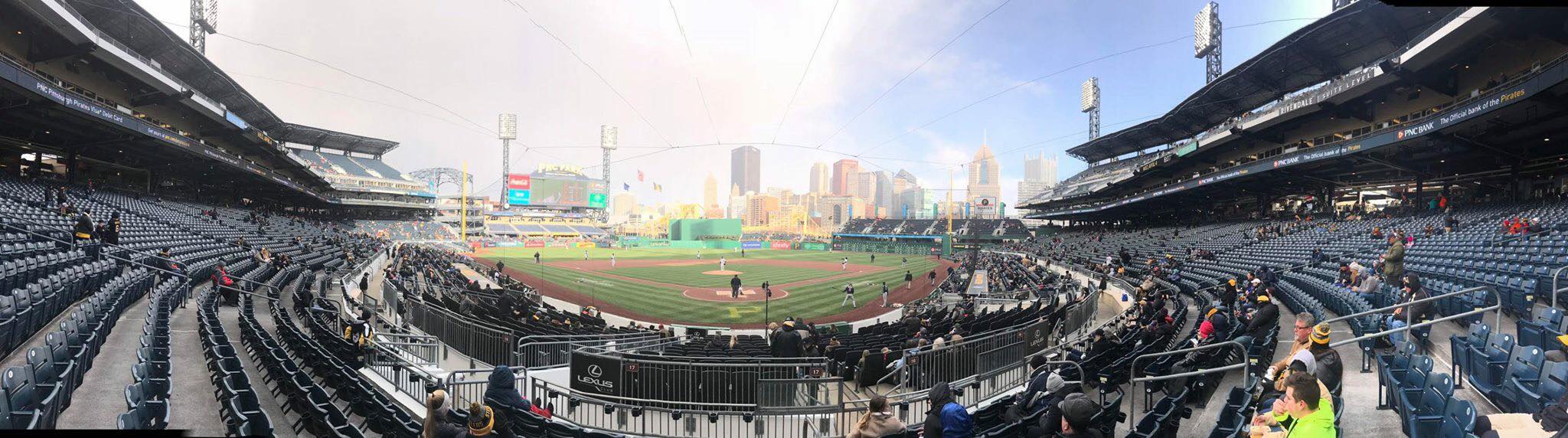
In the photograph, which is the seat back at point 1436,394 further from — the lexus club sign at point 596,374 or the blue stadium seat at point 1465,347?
the lexus club sign at point 596,374

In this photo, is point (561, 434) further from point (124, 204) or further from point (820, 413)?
point (124, 204)

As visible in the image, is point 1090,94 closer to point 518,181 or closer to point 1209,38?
point 1209,38

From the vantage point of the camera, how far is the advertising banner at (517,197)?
334 ft

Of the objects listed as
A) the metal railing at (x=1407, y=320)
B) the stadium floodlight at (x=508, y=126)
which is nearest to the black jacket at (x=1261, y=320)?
the metal railing at (x=1407, y=320)

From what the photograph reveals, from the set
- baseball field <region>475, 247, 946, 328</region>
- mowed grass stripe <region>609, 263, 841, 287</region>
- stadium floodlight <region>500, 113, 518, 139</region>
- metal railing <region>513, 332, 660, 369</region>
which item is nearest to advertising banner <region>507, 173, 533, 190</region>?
stadium floodlight <region>500, 113, 518, 139</region>

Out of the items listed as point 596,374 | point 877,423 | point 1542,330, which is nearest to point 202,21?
point 596,374

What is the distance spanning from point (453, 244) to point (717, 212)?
419 ft

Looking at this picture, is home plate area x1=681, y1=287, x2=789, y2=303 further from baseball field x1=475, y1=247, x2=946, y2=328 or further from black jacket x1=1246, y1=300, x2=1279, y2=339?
black jacket x1=1246, y1=300, x2=1279, y2=339

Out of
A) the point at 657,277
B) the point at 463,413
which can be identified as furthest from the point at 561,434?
the point at 657,277

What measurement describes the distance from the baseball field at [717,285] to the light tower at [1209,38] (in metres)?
29.7

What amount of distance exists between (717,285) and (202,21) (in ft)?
159

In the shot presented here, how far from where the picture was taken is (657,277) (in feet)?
129

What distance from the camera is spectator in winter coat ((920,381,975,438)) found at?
640cm

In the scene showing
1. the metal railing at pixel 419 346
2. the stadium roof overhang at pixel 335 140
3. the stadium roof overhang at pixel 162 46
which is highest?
the stadium roof overhang at pixel 335 140
